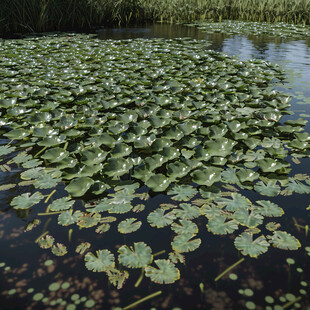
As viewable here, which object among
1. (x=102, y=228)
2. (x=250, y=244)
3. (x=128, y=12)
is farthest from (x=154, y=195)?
(x=128, y=12)

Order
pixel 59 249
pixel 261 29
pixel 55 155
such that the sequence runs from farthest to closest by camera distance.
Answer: pixel 261 29
pixel 55 155
pixel 59 249

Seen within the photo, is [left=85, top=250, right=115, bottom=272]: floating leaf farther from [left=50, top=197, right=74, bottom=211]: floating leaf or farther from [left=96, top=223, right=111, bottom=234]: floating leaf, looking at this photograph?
[left=50, top=197, right=74, bottom=211]: floating leaf

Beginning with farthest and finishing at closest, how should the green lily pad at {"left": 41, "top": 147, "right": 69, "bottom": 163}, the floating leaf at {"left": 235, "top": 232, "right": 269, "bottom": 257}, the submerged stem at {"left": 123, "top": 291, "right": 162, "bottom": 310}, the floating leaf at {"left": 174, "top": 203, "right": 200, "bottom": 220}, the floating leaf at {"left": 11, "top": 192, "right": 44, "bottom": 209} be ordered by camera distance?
the green lily pad at {"left": 41, "top": 147, "right": 69, "bottom": 163} → the floating leaf at {"left": 11, "top": 192, "right": 44, "bottom": 209} → the floating leaf at {"left": 174, "top": 203, "right": 200, "bottom": 220} → the floating leaf at {"left": 235, "top": 232, "right": 269, "bottom": 257} → the submerged stem at {"left": 123, "top": 291, "right": 162, "bottom": 310}

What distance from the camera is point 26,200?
1.88 meters

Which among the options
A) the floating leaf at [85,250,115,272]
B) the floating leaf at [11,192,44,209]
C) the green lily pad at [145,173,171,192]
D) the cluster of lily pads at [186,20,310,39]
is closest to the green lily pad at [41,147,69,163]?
the floating leaf at [11,192,44,209]

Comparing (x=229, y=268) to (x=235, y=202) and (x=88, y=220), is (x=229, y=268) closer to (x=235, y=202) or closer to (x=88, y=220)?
(x=235, y=202)

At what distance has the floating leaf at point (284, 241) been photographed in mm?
1530

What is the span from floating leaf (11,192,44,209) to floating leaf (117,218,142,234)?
23.5 inches

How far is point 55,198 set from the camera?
1.94m

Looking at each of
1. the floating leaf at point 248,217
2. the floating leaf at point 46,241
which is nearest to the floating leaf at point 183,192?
the floating leaf at point 248,217

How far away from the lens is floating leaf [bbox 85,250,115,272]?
1.42 metres

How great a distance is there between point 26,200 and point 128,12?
978 cm

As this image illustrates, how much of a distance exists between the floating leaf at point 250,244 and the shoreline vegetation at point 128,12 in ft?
25.4

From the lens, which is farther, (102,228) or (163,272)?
(102,228)
